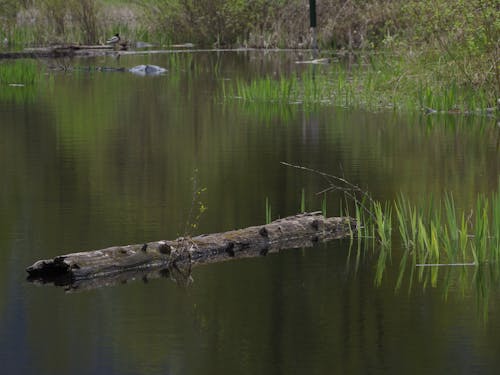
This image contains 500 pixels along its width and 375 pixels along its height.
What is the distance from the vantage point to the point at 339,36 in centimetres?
5316

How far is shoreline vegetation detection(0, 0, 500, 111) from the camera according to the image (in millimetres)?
Result: 27656

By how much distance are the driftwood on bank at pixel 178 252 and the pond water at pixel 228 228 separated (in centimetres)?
26

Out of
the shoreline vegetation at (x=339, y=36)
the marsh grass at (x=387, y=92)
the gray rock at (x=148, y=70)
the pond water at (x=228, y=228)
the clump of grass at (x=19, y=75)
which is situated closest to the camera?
the pond water at (x=228, y=228)

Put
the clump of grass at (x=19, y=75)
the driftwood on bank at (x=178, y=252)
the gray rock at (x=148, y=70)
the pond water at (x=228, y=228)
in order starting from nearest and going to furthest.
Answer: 1. the pond water at (x=228, y=228)
2. the driftwood on bank at (x=178, y=252)
3. the clump of grass at (x=19, y=75)
4. the gray rock at (x=148, y=70)

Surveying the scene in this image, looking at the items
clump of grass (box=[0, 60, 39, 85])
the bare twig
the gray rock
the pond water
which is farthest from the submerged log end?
the gray rock

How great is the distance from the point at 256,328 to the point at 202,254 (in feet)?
8.61

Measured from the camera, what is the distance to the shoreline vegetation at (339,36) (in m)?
27.7

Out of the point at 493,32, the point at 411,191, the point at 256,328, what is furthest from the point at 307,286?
the point at 493,32

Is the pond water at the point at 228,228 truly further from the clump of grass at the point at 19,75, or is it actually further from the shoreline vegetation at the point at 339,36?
the clump of grass at the point at 19,75

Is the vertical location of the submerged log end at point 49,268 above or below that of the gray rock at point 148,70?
above

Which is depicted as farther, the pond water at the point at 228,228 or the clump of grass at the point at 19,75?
the clump of grass at the point at 19,75

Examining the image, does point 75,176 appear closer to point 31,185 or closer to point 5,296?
point 31,185

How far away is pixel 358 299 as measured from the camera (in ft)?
39.8

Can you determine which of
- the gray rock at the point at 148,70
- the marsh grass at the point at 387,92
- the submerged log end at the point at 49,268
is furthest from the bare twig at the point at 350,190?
the gray rock at the point at 148,70
